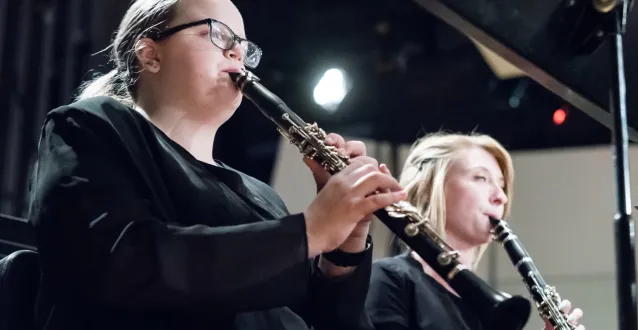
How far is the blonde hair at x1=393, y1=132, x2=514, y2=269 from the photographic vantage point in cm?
237

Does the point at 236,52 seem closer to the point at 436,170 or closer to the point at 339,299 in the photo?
the point at 339,299

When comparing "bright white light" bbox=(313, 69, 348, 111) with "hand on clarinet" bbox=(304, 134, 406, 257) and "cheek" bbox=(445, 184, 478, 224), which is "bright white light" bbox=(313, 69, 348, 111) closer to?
"cheek" bbox=(445, 184, 478, 224)

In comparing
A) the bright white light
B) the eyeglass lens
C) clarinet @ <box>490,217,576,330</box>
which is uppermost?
the bright white light

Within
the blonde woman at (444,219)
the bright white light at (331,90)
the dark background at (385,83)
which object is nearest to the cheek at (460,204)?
the blonde woman at (444,219)

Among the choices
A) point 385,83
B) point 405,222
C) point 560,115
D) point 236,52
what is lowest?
point 405,222

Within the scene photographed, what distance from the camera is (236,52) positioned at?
61.9 inches

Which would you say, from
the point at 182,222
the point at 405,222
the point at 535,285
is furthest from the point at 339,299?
the point at 535,285

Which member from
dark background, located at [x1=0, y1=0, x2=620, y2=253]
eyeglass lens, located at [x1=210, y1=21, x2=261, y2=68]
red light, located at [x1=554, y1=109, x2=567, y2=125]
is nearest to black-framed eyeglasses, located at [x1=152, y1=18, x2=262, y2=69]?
eyeglass lens, located at [x1=210, y1=21, x2=261, y2=68]

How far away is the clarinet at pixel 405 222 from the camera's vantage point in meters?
1.48

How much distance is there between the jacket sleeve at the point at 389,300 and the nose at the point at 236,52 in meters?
0.78

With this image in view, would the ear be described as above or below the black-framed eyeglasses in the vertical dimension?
below

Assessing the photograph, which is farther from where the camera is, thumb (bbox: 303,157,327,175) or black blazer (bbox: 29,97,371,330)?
thumb (bbox: 303,157,327,175)

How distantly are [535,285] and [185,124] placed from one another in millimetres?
1042

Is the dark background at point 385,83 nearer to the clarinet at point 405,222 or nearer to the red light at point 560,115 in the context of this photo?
the red light at point 560,115
